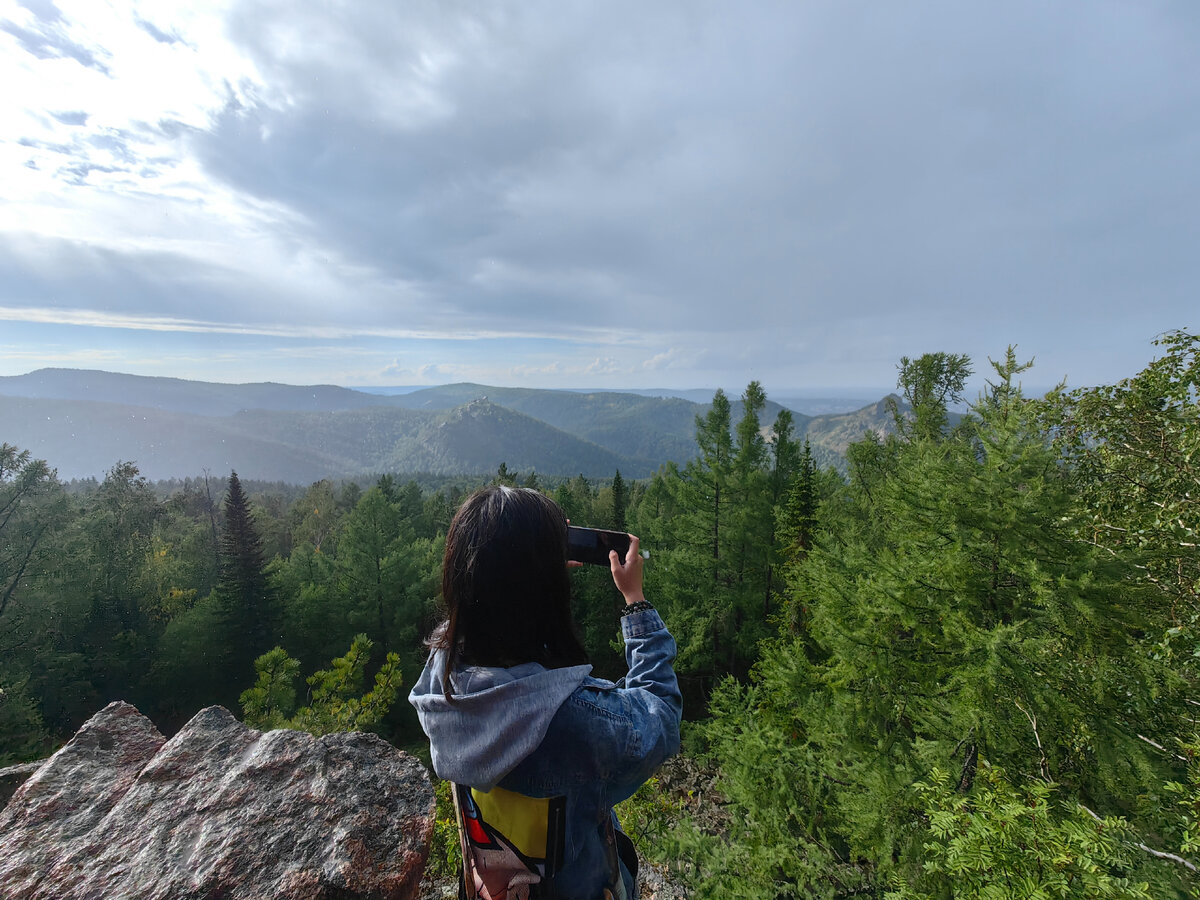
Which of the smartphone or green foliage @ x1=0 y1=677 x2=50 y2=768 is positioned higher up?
the smartphone

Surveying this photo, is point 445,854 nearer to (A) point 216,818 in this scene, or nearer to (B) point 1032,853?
(A) point 216,818

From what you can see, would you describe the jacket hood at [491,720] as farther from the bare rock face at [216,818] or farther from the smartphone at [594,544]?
the bare rock face at [216,818]

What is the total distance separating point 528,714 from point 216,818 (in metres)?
3.79

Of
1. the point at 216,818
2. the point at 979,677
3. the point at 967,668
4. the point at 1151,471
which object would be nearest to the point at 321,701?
the point at 216,818

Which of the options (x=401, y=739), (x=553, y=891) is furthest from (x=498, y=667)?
(x=401, y=739)

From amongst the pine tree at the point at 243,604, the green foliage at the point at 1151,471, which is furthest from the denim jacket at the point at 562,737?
the pine tree at the point at 243,604

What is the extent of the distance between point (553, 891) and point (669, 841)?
7.59 m

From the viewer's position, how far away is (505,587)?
2.02 m

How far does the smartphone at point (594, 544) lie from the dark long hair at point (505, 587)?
428mm

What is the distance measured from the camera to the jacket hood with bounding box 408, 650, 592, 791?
170 cm

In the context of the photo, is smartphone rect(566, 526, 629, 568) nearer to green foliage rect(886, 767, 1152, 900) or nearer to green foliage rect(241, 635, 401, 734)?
green foliage rect(886, 767, 1152, 900)

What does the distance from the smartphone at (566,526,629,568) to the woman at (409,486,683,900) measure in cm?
36

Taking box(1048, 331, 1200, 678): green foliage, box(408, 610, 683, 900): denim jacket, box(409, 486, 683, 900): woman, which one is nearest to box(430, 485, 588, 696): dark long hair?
box(409, 486, 683, 900): woman

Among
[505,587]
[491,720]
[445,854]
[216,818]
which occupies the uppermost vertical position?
[505,587]
